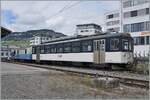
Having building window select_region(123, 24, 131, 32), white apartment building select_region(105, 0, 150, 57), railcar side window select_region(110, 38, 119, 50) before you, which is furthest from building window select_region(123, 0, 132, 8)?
railcar side window select_region(110, 38, 119, 50)

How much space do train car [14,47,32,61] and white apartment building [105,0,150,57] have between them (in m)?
20.4

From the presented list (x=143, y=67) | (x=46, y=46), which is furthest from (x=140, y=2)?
(x=143, y=67)

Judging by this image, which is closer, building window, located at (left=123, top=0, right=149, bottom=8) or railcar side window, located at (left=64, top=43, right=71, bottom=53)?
railcar side window, located at (left=64, top=43, right=71, bottom=53)

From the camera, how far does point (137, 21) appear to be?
2188 inches

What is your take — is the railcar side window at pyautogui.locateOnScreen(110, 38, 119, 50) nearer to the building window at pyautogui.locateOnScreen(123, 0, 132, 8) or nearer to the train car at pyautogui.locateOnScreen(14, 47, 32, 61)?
the train car at pyautogui.locateOnScreen(14, 47, 32, 61)

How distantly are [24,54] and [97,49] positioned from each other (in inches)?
909

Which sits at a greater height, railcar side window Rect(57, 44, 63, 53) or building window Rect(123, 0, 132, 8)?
building window Rect(123, 0, 132, 8)

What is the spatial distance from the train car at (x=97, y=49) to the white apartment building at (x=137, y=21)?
992 inches

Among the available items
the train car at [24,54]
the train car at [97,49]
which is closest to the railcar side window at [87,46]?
the train car at [97,49]

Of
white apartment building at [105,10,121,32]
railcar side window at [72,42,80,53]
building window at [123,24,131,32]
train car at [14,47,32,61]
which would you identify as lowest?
train car at [14,47,32,61]

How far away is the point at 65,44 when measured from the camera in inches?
1150

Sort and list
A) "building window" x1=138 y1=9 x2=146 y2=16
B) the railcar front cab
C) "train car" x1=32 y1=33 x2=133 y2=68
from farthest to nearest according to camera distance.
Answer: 1. "building window" x1=138 y1=9 x2=146 y2=16
2. "train car" x1=32 y1=33 x2=133 y2=68
3. the railcar front cab

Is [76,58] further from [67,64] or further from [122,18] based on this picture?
[122,18]

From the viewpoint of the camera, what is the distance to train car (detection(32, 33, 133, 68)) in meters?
22.3
